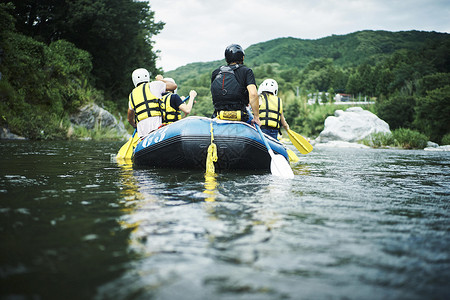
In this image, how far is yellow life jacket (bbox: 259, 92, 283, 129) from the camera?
666cm

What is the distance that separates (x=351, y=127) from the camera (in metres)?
25.9

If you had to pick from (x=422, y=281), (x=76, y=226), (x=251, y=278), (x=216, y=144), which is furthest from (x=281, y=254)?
(x=216, y=144)

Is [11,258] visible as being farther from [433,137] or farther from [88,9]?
[433,137]

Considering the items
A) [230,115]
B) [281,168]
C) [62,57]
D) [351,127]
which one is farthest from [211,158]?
[351,127]

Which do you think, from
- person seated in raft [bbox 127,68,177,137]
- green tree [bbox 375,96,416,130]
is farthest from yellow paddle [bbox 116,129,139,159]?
green tree [bbox 375,96,416,130]

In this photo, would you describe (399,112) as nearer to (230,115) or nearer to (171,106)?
(171,106)

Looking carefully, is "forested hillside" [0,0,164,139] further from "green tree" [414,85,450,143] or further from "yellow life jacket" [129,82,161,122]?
"green tree" [414,85,450,143]

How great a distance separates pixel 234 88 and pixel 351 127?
73.7 feet

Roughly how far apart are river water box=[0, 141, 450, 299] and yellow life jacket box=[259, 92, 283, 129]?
3.66 m

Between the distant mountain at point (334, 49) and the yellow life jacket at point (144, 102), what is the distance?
160 meters

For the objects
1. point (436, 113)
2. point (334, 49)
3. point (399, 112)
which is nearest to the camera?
point (436, 113)

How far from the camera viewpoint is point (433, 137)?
2378 centimetres

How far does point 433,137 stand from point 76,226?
2628 cm

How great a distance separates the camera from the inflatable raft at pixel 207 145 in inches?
198
